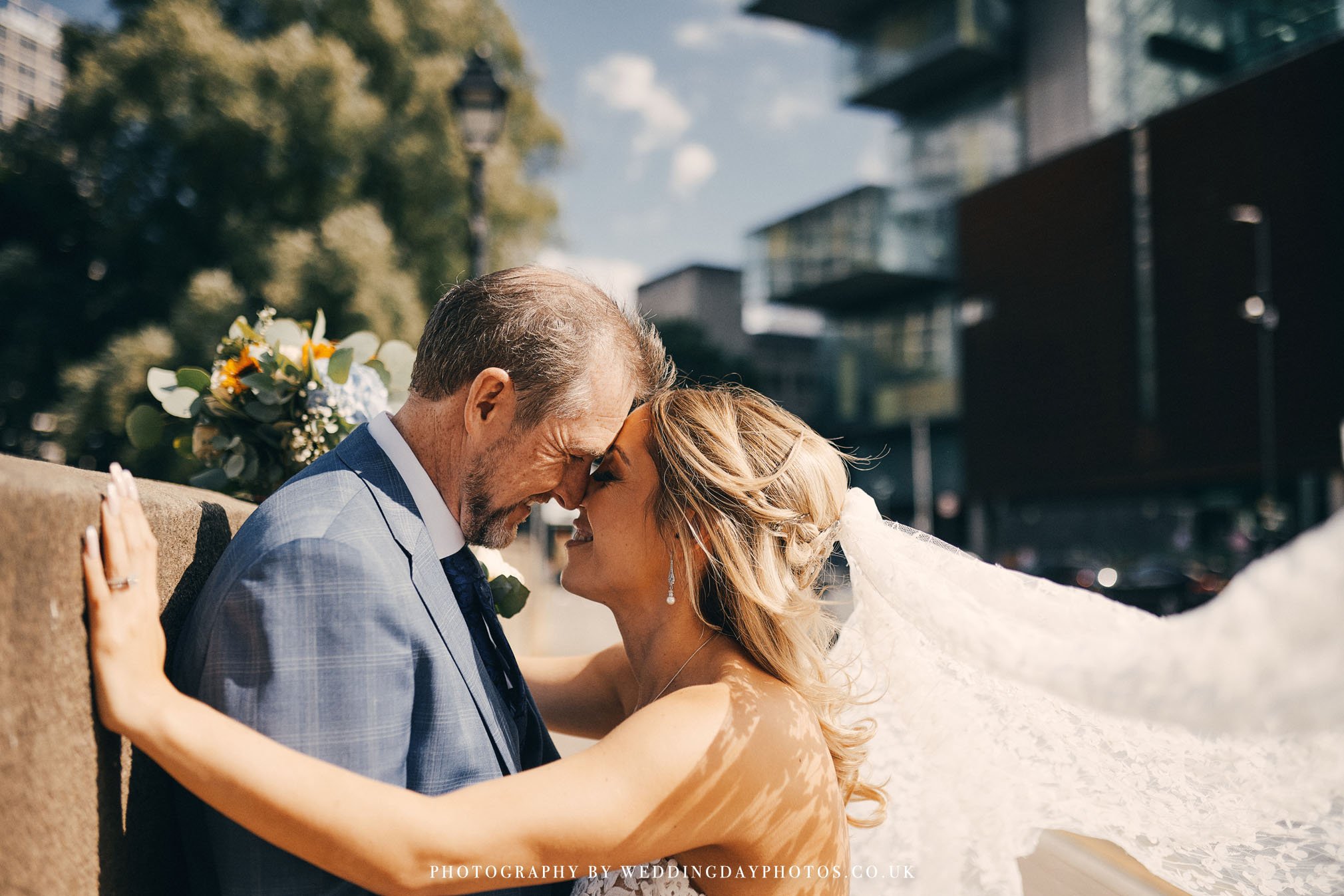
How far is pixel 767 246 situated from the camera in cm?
4691

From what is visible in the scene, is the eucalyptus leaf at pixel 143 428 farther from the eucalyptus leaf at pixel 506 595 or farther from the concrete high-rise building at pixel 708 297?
the concrete high-rise building at pixel 708 297

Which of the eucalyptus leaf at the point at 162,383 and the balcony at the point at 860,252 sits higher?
the balcony at the point at 860,252

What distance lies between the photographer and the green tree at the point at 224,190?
12836 mm

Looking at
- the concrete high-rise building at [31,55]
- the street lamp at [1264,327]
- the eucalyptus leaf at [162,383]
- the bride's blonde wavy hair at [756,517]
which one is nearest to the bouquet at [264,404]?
the eucalyptus leaf at [162,383]

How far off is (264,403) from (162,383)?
0.34 m

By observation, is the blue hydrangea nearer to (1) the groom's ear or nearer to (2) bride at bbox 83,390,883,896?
(1) the groom's ear

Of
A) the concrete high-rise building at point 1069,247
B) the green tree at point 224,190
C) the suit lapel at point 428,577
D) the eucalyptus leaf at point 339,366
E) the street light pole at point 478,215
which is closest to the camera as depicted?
the suit lapel at point 428,577

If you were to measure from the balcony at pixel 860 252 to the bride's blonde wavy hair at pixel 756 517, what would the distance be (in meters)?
40.0

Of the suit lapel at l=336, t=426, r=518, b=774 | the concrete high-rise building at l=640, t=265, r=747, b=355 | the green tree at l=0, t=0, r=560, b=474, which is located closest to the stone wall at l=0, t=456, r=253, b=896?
the suit lapel at l=336, t=426, r=518, b=774

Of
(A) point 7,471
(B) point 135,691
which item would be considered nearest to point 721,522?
(B) point 135,691

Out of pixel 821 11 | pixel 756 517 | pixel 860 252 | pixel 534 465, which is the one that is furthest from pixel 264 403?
pixel 821 11

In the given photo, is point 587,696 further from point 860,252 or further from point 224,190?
point 860,252

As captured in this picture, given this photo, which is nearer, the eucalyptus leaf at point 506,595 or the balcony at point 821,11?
the eucalyptus leaf at point 506,595

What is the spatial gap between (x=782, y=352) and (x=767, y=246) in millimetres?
12874
